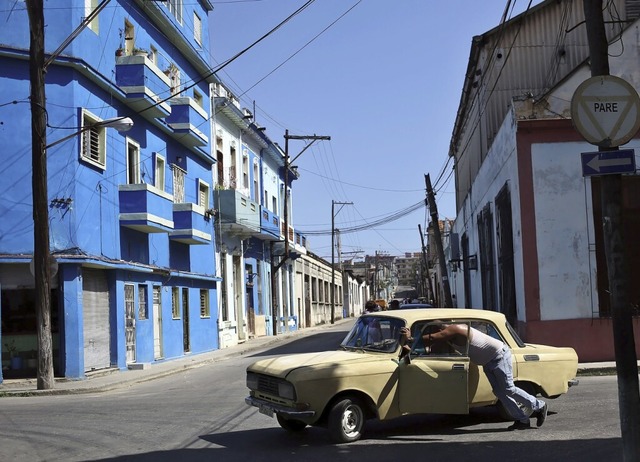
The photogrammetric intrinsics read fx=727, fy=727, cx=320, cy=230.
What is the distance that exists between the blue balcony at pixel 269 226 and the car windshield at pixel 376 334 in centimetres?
2610

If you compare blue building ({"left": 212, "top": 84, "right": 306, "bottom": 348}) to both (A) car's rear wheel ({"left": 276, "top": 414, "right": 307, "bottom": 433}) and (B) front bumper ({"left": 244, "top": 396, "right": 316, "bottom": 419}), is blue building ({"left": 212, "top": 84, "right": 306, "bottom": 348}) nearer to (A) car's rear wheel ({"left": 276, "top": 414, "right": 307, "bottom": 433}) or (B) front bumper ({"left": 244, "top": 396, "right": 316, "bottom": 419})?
(A) car's rear wheel ({"left": 276, "top": 414, "right": 307, "bottom": 433})

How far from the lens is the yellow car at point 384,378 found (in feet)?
26.2

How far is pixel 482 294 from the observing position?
2642 centimetres

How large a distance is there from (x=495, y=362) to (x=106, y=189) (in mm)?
14721

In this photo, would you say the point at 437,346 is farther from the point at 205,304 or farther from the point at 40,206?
the point at 205,304

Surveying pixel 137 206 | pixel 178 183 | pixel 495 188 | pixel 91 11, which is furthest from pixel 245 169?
pixel 495 188

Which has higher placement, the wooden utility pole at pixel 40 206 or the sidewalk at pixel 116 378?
the wooden utility pole at pixel 40 206

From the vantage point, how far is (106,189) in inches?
806

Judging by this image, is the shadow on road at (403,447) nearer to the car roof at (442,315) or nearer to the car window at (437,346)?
the car window at (437,346)

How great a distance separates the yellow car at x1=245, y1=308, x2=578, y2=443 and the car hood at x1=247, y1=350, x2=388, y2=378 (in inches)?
0.4

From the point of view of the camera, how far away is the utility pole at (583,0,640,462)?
19.2 ft

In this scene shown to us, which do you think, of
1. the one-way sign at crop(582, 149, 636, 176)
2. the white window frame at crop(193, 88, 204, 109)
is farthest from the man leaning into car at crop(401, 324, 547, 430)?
the white window frame at crop(193, 88, 204, 109)

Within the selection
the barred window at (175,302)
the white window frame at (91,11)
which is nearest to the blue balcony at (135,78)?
the white window frame at (91,11)

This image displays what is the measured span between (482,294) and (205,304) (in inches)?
443
